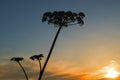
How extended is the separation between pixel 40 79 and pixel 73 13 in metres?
12.4

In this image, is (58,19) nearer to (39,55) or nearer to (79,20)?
(79,20)

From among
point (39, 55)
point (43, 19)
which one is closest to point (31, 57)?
point (39, 55)

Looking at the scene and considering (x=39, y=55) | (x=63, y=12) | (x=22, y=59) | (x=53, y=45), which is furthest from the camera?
(x=22, y=59)

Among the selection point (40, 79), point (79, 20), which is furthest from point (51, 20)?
point (40, 79)

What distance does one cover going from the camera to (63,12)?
151 ft

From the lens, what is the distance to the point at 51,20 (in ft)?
153

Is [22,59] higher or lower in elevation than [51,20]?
higher

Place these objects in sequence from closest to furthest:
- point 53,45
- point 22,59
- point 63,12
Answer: point 63,12 → point 53,45 → point 22,59

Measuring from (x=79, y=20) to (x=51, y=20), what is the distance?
4056mm

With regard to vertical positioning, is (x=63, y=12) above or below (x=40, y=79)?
above

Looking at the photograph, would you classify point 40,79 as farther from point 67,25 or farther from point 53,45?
point 67,25

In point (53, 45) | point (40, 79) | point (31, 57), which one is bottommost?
point (40, 79)

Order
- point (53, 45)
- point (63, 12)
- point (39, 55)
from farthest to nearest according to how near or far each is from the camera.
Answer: point (39, 55) → point (53, 45) → point (63, 12)

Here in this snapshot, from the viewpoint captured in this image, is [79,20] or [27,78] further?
[27,78]
